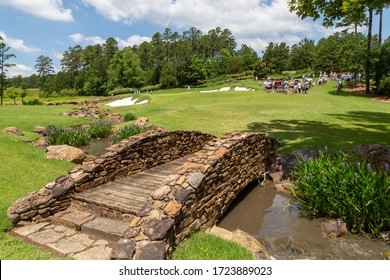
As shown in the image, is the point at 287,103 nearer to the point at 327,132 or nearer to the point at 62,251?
the point at 327,132

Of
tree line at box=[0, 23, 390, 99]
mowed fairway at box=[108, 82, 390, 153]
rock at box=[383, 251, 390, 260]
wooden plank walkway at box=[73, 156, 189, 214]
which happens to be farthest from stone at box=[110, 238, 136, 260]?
tree line at box=[0, 23, 390, 99]

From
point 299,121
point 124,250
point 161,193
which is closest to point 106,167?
point 161,193

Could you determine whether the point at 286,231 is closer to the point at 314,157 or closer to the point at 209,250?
the point at 209,250

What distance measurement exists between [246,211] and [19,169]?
7319 mm

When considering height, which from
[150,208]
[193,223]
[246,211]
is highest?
[150,208]

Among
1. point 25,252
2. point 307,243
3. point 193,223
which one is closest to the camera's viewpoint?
point 25,252

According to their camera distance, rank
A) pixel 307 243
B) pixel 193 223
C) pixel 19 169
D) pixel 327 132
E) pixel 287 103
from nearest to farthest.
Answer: pixel 193 223 < pixel 307 243 < pixel 19 169 < pixel 327 132 < pixel 287 103

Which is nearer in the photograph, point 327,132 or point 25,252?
point 25,252

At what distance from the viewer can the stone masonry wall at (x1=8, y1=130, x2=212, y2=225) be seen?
659 cm

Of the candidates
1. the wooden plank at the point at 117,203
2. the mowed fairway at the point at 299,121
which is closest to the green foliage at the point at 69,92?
the mowed fairway at the point at 299,121

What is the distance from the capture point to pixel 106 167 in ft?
26.8

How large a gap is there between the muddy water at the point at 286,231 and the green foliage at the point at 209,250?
1497mm

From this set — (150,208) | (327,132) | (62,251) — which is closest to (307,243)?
(150,208)
